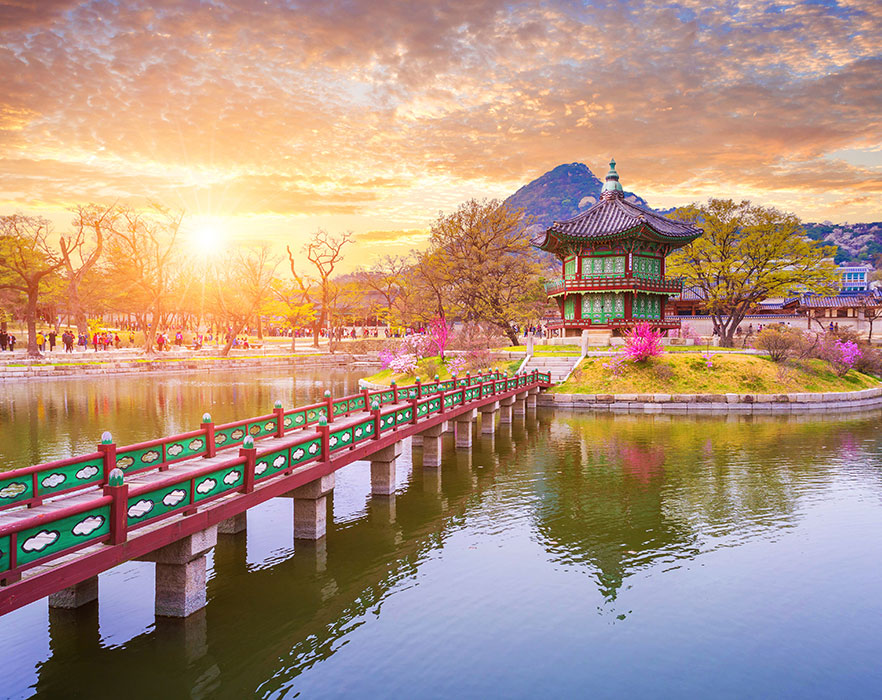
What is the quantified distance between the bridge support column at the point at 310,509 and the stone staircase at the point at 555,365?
29.5 metres

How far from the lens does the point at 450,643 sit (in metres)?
9.71

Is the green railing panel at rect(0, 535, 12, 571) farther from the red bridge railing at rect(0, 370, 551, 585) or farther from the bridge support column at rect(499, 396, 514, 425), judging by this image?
the bridge support column at rect(499, 396, 514, 425)

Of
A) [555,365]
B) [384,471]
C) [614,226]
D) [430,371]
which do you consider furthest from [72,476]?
[614,226]

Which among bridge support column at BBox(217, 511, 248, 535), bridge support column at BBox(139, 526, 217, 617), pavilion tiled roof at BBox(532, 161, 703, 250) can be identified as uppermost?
pavilion tiled roof at BBox(532, 161, 703, 250)

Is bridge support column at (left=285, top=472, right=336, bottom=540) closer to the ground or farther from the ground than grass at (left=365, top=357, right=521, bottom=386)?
closer to the ground

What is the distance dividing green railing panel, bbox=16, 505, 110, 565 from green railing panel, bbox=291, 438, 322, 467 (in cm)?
468

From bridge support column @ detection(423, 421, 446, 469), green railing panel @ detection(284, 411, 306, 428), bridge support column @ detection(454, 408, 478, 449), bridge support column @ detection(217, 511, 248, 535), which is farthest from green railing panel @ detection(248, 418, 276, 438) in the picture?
bridge support column @ detection(454, 408, 478, 449)

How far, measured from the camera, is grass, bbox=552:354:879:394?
38.5m

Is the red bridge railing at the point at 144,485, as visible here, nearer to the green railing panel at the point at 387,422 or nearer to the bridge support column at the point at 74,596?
the green railing panel at the point at 387,422

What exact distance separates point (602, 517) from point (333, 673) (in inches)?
384

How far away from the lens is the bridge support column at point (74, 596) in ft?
33.6

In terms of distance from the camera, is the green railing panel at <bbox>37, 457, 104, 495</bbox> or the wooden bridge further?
the green railing panel at <bbox>37, 457, 104, 495</bbox>

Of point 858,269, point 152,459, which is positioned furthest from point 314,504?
point 858,269

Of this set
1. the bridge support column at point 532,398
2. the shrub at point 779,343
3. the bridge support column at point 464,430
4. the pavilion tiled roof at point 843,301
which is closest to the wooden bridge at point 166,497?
the bridge support column at point 464,430
